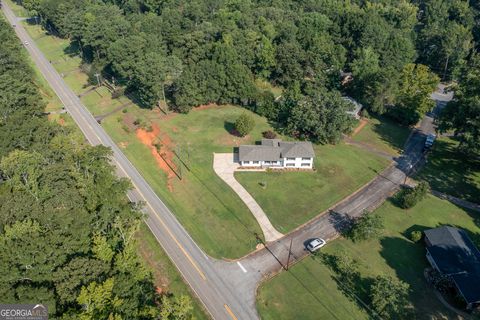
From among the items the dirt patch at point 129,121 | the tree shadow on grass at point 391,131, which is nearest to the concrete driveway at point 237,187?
the dirt patch at point 129,121

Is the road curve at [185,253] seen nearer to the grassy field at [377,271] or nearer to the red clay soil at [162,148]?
the grassy field at [377,271]

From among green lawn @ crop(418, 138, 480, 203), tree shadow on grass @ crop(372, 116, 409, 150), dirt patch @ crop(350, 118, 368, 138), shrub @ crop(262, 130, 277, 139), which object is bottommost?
tree shadow on grass @ crop(372, 116, 409, 150)

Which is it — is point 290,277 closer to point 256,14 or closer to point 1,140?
point 1,140

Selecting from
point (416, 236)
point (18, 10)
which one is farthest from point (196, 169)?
point (18, 10)

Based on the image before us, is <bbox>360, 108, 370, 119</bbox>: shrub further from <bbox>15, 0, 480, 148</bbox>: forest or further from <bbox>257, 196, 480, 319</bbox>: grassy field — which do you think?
<bbox>257, 196, 480, 319</bbox>: grassy field

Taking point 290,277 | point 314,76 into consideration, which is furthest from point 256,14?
point 290,277

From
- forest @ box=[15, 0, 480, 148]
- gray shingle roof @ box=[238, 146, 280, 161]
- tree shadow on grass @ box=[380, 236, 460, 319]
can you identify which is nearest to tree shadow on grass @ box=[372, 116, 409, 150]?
forest @ box=[15, 0, 480, 148]
